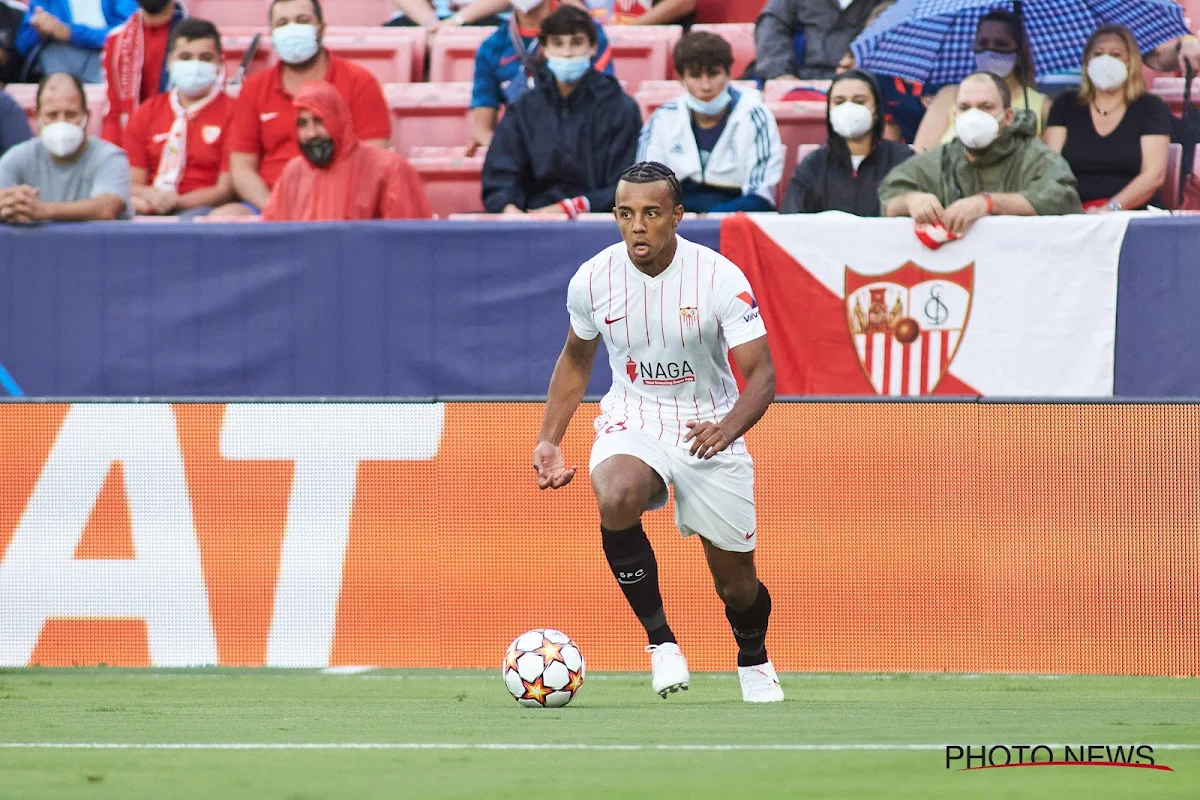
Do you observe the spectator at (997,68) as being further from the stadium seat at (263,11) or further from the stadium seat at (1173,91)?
the stadium seat at (263,11)

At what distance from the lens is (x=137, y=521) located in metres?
9.38

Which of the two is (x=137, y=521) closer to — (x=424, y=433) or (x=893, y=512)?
(x=424, y=433)

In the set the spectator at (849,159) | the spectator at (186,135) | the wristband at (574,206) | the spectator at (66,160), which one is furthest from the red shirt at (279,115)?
the spectator at (849,159)

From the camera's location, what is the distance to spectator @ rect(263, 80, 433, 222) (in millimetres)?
10734

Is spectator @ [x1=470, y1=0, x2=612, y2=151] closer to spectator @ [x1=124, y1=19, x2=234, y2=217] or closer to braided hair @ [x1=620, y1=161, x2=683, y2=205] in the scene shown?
spectator @ [x1=124, y1=19, x2=234, y2=217]

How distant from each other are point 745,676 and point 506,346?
331 centimetres

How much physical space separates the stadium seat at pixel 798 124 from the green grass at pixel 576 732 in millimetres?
4082

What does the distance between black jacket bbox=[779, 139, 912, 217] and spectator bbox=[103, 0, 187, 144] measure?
4660mm

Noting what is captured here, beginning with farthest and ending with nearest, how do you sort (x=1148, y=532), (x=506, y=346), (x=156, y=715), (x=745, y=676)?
(x=506, y=346), (x=1148, y=532), (x=745, y=676), (x=156, y=715)

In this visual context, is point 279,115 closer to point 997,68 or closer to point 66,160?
point 66,160

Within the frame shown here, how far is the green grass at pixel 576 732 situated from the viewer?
174 inches

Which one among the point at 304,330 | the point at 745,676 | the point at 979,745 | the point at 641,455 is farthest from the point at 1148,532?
the point at 304,330

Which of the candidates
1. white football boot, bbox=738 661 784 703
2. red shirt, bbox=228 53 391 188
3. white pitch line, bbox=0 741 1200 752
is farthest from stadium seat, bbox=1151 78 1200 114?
white pitch line, bbox=0 741 1200 752

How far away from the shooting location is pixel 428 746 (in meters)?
5.27
